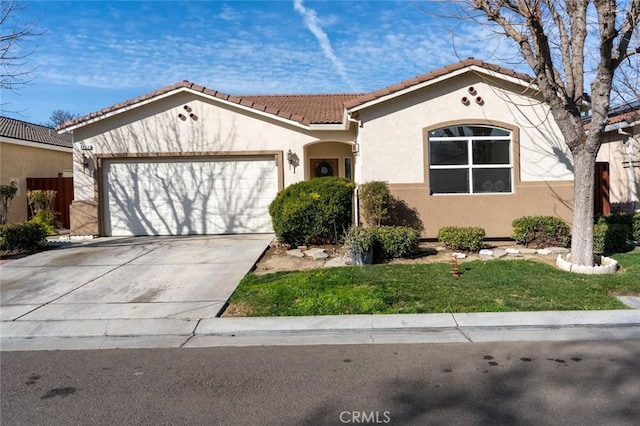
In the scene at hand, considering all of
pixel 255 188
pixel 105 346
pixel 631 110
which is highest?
pixel 631 110

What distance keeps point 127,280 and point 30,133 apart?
1387cm

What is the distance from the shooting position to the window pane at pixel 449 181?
40.4 feet

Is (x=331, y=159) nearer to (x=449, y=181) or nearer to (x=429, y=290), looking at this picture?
(x=449, y=181)

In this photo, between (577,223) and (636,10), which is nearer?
(636,10)

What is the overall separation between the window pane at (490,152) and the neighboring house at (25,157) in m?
15.0

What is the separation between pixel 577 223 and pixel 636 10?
369 centimetres

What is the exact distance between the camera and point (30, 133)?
19.5 meters

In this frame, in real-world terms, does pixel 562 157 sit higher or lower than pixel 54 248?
higher

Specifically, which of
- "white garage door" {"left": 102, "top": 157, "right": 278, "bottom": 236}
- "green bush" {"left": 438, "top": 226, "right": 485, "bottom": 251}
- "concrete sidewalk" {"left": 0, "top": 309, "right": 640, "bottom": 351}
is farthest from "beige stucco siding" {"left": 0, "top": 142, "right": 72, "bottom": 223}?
"green bush" {"left": 438, "top": 226, "right": 485, "bottom": 251}

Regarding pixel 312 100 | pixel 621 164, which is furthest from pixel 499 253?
pixel 312 100

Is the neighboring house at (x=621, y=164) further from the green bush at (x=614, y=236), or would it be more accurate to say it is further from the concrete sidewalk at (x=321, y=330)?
the concrete sidewalk at (x=321, y=330)

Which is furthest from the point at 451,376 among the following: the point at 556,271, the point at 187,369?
the point at 556,271

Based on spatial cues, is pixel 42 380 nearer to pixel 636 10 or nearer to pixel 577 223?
pixel 577 223

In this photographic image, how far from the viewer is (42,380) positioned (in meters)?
4.83
